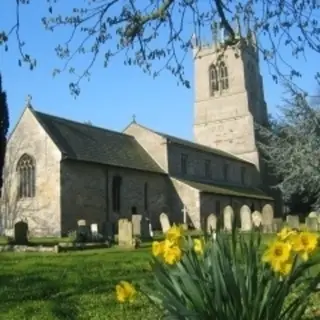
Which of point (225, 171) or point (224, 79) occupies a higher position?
point (224, 79)

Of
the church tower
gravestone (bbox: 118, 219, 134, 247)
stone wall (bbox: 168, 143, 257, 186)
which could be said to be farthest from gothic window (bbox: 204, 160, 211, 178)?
gravestone (bbox: 118, 219, 134, 247)

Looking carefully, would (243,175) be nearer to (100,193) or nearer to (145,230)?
(100,193)

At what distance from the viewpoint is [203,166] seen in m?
45.5

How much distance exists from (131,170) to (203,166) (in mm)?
10415

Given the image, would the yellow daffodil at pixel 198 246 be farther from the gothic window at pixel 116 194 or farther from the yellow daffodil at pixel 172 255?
the gothic window at pixel 116 194

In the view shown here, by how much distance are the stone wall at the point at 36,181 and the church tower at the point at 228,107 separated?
24.8m

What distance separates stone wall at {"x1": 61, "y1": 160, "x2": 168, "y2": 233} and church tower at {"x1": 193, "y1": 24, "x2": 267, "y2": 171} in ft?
52.2

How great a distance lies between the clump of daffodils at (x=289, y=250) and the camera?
130 inches

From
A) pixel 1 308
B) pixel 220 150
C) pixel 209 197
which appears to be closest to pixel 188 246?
pixel 1 308

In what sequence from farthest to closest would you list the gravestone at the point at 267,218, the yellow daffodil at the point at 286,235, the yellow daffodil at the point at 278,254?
the gravestone at the point at 267,218 → the yellow daffodil at the point at 286,235 → the yellow daffodil at the point at 278,254

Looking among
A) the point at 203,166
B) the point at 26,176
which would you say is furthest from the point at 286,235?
the point at 203,166

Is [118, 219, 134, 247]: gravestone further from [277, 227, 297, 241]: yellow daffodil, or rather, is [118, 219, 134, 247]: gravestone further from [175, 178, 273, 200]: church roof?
[175, 178, 273, 200]: church roof

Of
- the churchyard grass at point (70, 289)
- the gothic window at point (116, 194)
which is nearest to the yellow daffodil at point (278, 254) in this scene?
the churchyard grass at point (70, 289)

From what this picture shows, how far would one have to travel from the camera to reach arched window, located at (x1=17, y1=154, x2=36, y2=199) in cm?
3306
